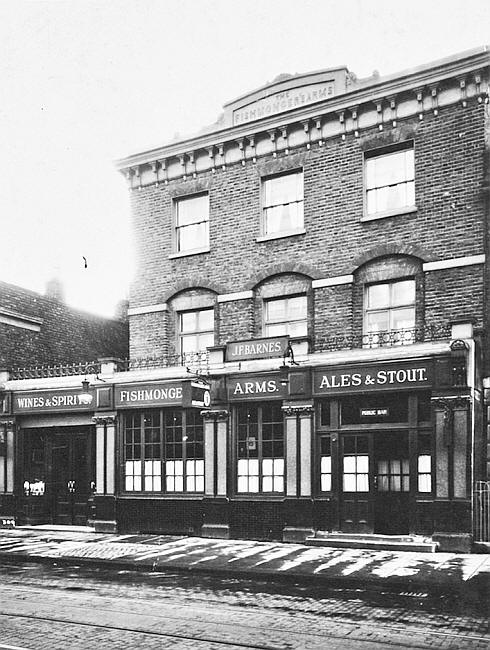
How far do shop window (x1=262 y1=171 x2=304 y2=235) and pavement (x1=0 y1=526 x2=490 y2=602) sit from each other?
7.51 m

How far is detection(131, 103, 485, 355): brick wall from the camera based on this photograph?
1534cm

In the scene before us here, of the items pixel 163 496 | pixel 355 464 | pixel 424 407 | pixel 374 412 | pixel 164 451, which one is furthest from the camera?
pixel 164 451

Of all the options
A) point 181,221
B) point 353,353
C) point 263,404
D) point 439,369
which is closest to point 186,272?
point 181,221

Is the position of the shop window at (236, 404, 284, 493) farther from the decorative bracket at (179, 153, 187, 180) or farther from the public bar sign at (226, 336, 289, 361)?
the decorative bracket at (179, 153, 187, 180)

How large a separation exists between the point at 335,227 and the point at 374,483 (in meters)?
5.90

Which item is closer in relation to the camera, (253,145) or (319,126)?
(319,126)

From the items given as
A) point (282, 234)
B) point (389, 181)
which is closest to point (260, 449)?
point (282, 234)

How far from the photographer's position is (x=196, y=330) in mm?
18641

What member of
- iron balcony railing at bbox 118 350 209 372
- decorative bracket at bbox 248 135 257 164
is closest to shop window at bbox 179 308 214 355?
iron balcony railing at bbox 118 350 209 372

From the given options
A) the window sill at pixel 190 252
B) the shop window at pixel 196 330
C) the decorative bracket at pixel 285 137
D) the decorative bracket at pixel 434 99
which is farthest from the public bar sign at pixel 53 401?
the decorative bracket at pixel 434 99

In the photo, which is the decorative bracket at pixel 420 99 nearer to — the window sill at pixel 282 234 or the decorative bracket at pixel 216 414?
the window sill at pixel 282 234

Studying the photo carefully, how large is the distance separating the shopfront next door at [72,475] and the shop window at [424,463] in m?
8.69

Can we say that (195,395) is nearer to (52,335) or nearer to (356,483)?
(356,483)

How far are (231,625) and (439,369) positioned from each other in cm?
768
